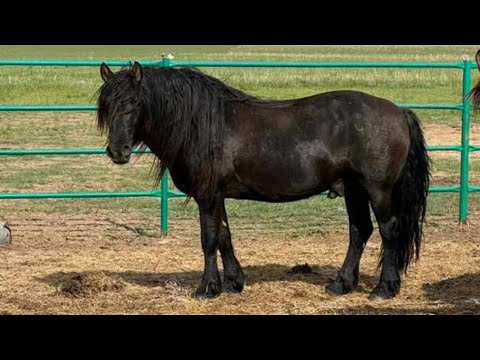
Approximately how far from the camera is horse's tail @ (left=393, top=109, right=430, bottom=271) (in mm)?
6934

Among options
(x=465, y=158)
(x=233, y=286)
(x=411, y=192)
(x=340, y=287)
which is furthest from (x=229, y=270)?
(x=465, y=158)

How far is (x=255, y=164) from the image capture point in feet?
22.1

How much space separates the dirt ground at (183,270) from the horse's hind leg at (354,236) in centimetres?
11

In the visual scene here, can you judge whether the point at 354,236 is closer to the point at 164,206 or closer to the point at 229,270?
the point at 229,270

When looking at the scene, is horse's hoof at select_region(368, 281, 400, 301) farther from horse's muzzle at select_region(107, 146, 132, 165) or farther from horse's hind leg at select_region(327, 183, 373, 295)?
horse's muzzle at select_region(107, 146, 132, 165)

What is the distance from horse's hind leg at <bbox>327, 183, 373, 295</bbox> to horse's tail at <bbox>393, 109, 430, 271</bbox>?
0.26 m

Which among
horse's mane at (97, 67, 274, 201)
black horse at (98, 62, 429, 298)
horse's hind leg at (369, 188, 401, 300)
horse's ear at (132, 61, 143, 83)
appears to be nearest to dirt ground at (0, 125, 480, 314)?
horse's hind leg at (369, 188, 401, 300)

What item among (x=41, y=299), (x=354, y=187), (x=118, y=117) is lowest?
(x=41, y=299)

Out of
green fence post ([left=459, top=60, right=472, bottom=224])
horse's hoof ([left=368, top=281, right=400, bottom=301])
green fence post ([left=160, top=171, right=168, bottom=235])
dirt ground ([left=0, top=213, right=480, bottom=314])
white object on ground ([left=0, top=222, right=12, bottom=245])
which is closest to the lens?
dirt ground ([left=0, top=213, right=480, bottom=314])

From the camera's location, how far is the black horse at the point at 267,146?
665cm

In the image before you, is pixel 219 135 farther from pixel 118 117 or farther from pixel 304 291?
pixel 304 291

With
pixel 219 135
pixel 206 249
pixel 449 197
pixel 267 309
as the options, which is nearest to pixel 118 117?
pixel 219 135

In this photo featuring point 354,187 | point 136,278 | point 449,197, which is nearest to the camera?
point 354,187

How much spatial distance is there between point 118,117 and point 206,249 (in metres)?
1.18
